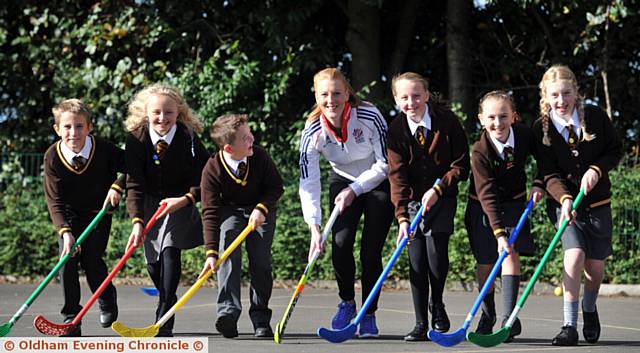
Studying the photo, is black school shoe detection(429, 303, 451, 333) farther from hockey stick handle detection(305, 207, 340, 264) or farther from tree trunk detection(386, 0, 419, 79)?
tree trunk detection(386, 0, 419, 79)

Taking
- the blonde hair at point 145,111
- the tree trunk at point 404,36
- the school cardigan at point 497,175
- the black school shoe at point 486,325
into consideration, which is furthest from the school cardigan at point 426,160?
the tree trunk at point 404,36

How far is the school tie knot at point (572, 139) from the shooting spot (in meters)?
5.93

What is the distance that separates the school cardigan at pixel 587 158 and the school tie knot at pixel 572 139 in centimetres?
2

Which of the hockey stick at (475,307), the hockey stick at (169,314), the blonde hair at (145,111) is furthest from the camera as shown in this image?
the blonde hair at (145,111)

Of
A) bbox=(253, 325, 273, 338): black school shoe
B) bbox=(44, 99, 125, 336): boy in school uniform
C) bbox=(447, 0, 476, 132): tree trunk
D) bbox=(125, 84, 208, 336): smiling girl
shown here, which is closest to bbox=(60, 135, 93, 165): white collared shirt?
bbox=(44, 99, 125, 336): boy in school uniform

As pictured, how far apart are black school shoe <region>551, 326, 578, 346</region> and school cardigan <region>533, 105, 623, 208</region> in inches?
29.0

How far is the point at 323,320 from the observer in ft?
24.2

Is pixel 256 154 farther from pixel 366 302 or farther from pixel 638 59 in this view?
pixel 638 59

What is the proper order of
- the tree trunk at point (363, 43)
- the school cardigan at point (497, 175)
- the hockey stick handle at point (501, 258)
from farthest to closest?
1. the tree trunk at point (363, 43)
2. the school cardigan at point (497, 175)
3. the hockey stick handle at point (501, 258)

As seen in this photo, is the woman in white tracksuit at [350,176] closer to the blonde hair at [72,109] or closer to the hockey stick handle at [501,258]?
the hockey stick handle at [501,258]

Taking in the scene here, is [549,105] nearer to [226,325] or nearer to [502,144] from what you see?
[502,144]

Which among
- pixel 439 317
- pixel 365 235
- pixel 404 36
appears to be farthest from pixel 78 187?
pixel 404 36

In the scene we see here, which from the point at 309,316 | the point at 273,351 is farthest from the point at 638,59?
the point at 273,351

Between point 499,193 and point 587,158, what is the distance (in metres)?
0.55
